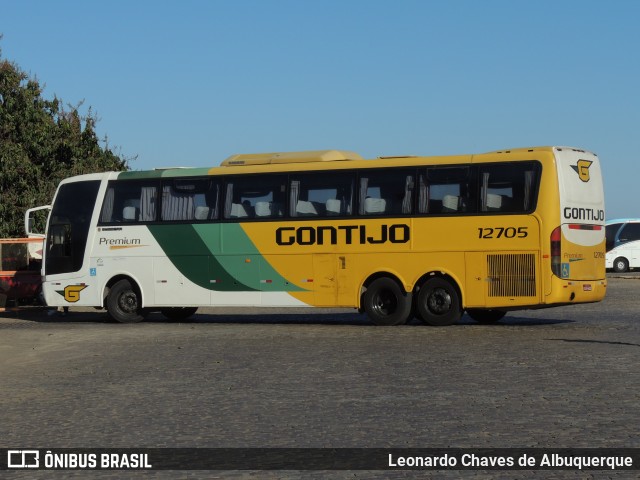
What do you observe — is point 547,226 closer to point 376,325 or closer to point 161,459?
point 376,325

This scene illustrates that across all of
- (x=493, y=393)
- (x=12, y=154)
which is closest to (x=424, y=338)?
(x=493, y=393)

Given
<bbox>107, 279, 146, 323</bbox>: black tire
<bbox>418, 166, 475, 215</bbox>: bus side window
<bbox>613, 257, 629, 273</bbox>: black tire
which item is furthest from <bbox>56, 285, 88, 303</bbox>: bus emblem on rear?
<bbox>613, 257, 629, 273</bbox>: black tire

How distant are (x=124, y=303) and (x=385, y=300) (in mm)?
6124

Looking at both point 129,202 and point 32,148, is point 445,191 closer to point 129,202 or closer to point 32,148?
point 129,202

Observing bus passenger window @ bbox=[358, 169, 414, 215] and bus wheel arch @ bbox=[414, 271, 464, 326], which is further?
bus passenger window @ bbox=[358, 169, 414, 215]

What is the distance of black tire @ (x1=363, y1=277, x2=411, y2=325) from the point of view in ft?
76.4

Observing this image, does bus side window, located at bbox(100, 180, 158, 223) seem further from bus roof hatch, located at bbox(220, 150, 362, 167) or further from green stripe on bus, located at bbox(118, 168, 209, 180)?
bus roof hatch, located at bbox(220, 150, 362, 167)

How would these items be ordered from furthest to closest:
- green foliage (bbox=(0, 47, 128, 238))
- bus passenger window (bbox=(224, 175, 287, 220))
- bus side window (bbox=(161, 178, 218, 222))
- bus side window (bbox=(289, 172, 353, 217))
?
green foliage (bbox=(0, 47, 128, 238))
bus side window (bbox=(161, 178, 218, 222))
bus passenger window (bbox=(224, 175, 287, 220))
bus side window (bbox=(289, 172, 353, 217))

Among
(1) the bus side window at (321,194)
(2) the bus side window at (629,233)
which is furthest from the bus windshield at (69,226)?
(2) the bus side window at (629,233)

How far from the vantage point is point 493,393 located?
40.5 feet

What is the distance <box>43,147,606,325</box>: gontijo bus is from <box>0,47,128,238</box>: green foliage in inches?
666

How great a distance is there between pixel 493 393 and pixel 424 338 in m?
7.74

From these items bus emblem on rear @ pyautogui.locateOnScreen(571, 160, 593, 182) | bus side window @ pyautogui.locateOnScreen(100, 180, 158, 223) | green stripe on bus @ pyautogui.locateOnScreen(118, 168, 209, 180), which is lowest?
bus side window @ pyautogui.locateOnScreen(100, 180, 158, 223)

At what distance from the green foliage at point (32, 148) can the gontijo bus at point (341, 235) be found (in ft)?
55.5
